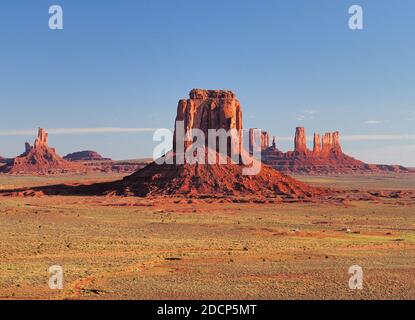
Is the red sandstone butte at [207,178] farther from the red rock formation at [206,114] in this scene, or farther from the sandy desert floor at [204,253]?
the sandy desert floor at [204,253]

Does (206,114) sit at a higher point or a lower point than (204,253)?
higher

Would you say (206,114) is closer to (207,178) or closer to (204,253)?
(207,178)

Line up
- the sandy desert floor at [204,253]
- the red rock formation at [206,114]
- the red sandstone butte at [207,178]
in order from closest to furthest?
the sandy desert floor at [204,253] → the red sandstone butte at [207,178] → the red rock formation at [206,114]

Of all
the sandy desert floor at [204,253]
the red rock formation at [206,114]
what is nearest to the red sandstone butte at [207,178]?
the red rock formation at [206,114]

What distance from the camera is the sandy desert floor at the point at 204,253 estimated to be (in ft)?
76.1

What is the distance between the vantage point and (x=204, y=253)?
33.1 m

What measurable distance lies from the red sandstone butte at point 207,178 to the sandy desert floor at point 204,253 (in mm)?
19527

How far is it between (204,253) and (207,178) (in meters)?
53.7

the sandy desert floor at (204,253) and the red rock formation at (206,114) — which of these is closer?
the sandy desert floor at (204,253)

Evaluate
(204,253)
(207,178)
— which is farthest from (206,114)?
(204,253)

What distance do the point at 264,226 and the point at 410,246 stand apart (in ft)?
50.7

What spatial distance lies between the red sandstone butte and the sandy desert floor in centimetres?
1953

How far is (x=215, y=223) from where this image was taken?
52.3 meters

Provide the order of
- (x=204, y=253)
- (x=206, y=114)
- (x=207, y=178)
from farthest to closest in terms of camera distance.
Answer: (x=206, y=114), (x=207, y=178), (x=204, y=253)
